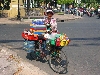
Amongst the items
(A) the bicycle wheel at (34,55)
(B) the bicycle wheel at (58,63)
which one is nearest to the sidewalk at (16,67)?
(B) the bicycle wheel at (58,63)

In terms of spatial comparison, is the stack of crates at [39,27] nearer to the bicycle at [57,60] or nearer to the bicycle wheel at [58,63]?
the bicycle at [57,60]

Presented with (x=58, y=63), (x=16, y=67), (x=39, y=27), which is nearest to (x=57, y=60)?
(x=58, y=63)

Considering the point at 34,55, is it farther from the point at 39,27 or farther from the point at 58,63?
the point at 58,63

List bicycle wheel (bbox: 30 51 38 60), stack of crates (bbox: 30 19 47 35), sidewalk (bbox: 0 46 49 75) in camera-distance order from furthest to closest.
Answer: bicycle wheel (bbox: 30 51 38 60)
stack of crates (bbox: 30 19 47 35)
sidewalk (bbox: 0 46 49 75)

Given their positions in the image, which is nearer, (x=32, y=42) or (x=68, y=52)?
(x=32, y=42)

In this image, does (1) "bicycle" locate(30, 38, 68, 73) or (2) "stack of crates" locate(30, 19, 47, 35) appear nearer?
(1) "bicycle" locate(30, 38, 68, 73)

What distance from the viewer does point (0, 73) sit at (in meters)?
7.50

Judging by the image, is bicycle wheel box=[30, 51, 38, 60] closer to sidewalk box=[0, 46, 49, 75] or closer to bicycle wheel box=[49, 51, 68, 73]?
sidewalk box=[0, 46, 49, 75]

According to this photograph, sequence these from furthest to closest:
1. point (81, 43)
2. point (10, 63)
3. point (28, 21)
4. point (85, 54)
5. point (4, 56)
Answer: point (28, 21) → point (81, 43) → point (85, 54) → point (4, 56) → point (10, 63)

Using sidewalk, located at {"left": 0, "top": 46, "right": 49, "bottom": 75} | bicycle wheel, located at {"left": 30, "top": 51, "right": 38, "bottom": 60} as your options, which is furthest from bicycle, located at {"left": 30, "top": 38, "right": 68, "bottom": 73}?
bicycle wheel, located at {"left": 30, "top": 51, "right": 38, "bottom": 60}

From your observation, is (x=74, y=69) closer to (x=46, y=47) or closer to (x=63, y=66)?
(x=63, y=66)

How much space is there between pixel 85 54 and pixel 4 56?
2843 millimetres

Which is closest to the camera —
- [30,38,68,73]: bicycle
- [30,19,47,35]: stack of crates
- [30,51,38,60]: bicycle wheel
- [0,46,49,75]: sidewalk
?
[0,46,49,75]: sidewalk

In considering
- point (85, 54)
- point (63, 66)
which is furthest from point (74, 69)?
point (85, 54)
